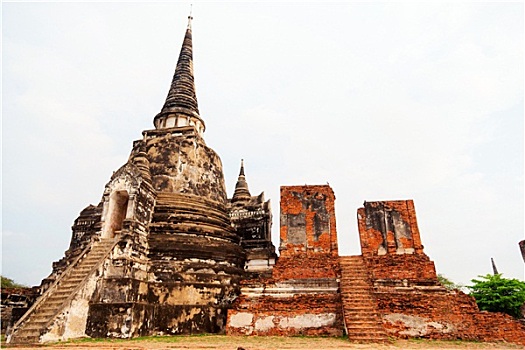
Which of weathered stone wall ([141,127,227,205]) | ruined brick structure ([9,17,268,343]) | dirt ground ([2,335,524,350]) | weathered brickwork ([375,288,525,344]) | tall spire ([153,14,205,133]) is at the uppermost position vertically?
tall spire ([153,14,205,133])

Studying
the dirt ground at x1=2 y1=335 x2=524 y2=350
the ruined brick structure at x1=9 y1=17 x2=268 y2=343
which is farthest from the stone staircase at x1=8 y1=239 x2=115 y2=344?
the dirt ground at x1=2 y1=335 x2=524 y2=350

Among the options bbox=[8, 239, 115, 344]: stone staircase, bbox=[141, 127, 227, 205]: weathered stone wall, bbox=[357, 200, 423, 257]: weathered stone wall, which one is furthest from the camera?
bbox=[141, 127, 227, 205]: weathered stone wall

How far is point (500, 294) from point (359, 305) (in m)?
10.0

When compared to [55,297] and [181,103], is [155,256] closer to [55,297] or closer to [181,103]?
[55,297]

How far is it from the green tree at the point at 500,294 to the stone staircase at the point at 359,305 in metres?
8.32

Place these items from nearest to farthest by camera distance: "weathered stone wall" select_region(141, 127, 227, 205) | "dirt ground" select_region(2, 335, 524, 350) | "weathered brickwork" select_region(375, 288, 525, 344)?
"dirt ground" select_region(2, 335, 524, 350), "weathered brickwork" select_region(375, 288, 525, 344), "weathered stone wall" select_region(141, 127, 227, 205)

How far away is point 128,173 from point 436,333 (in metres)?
10.1

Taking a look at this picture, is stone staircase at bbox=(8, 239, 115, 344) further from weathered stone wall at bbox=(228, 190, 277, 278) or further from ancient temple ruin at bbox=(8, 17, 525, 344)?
weathered stone wall at bbox=(228, 190, 277, 278)

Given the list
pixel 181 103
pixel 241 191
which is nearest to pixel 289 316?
pixel 181 103

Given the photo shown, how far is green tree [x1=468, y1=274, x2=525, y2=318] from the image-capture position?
15.3 meters

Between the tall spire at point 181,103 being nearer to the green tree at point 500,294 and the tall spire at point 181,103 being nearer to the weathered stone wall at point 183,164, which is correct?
the weathered stone wall at point 183,164

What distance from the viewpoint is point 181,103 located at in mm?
17469

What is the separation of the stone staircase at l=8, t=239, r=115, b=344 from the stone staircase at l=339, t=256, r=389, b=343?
663 cm

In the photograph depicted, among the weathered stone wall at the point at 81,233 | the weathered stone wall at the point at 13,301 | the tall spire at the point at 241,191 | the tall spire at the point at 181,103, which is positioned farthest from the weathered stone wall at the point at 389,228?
the weathered stone wall at the point at 13,301
